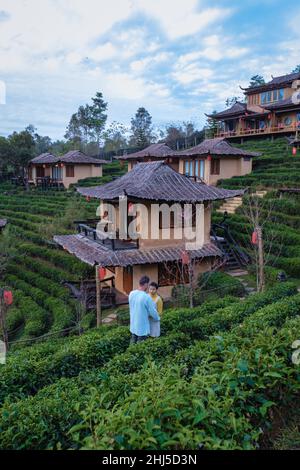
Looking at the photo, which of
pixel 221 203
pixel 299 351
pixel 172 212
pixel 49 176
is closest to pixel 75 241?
pixel 172 212

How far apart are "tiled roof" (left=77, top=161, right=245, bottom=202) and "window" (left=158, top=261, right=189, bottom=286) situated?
8.23 feet

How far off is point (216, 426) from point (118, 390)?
4.33ft

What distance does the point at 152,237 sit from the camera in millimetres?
14086

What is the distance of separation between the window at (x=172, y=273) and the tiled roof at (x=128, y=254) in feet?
1.65

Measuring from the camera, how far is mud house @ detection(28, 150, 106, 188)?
3603 centimetres

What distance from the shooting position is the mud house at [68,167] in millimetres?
36031

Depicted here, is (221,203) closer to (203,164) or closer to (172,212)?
(203,164)

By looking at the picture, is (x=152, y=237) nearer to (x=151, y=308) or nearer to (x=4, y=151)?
(x=151, y=308)

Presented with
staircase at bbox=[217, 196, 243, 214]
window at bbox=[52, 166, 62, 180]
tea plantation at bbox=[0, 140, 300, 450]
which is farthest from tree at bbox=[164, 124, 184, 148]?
tea plantation at bbox=[0, 140, 300, 450]

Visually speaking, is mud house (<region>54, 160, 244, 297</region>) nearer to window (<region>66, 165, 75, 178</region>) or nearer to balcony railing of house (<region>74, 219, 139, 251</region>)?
balcony railing of house (<region>74, 219, 139, 251</region>)

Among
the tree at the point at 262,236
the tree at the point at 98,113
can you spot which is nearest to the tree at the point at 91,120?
the tree at the point at 98,113

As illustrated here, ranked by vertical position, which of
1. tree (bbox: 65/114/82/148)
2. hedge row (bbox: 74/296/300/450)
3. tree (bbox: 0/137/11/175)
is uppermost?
tree (bbox: 65/114/82/148)
